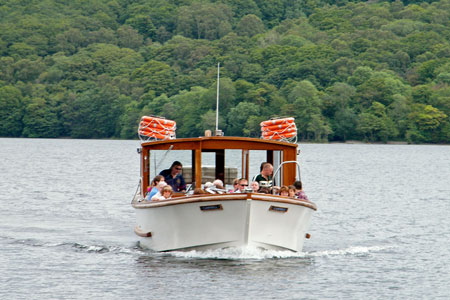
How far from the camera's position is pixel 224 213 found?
2055 centimetres

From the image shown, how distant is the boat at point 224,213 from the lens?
20453mm

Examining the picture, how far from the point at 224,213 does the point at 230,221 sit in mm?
265

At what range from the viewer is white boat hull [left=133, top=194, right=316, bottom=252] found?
2039 centimetres

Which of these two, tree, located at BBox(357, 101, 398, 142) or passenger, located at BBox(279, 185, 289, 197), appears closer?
passenger, located at BBox(279, 185, 289, 197)

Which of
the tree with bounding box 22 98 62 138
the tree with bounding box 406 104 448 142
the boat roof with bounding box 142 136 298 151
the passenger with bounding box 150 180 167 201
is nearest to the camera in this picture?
the passenger with bounding box 150 180 167 201

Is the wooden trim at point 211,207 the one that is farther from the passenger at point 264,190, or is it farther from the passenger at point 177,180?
the passenger at point 177,180

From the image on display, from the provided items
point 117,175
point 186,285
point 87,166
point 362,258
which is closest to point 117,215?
point 362,258

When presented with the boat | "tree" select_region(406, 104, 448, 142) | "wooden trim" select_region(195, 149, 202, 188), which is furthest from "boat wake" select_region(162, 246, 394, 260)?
"tree" select_region(406, 104, 448, 142)

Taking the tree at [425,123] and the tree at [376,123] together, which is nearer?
the tree at [425,123]

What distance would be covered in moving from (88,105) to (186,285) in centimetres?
14405

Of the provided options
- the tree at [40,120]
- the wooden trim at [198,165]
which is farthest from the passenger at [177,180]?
the tree at [40,120]

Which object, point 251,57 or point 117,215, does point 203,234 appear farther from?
point 251,57

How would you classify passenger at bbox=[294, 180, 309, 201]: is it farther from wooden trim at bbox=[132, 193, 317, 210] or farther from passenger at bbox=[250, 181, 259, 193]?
passenger at bbox=[250, 181, 259, 193]

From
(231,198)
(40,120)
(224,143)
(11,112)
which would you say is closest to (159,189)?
(224,143)
